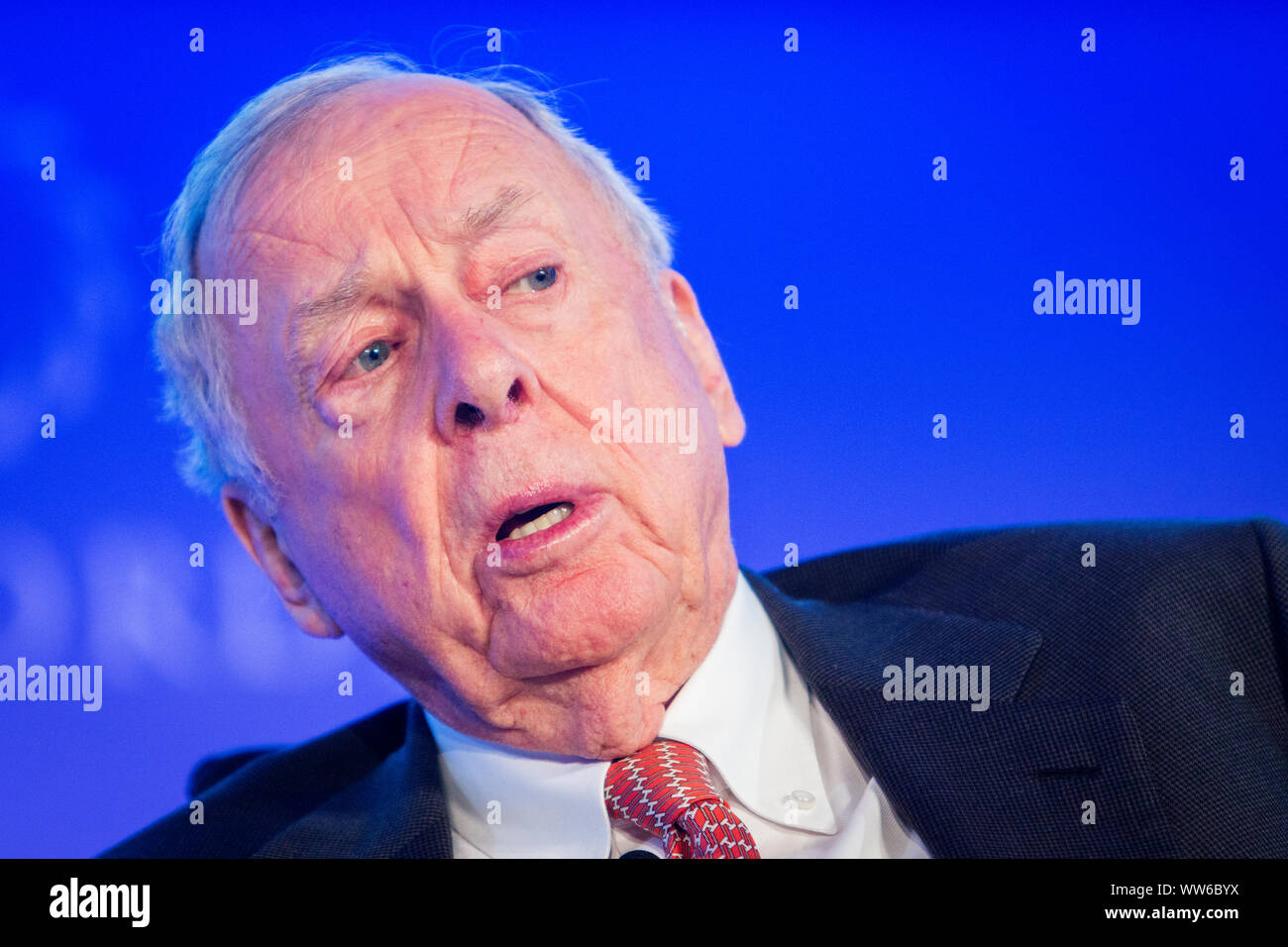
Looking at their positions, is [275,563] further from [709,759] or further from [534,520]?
[709,759]

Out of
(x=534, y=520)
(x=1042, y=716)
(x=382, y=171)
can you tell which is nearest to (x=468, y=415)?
(x=534, y=520)

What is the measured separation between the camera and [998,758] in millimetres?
2115

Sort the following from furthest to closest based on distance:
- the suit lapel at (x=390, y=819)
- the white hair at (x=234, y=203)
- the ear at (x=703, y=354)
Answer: the ear at (x=703, y=354) → the white hair at (x=234, y=203) → the suit lapel at (x=390, y=819)

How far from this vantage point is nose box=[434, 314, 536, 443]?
206cm

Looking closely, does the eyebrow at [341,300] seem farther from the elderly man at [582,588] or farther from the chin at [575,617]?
the chin at [575,617]

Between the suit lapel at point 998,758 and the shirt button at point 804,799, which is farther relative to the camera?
the shirt button at point 804,799

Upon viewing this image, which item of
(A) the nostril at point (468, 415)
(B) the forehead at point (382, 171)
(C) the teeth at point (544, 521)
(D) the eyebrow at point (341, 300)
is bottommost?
(C) the teeth at point (544, 521)

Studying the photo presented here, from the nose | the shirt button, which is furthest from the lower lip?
the shirt button

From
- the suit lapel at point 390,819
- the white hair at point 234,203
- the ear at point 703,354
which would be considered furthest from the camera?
the ear at point 703,354

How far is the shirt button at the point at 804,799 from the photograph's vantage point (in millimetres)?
2213

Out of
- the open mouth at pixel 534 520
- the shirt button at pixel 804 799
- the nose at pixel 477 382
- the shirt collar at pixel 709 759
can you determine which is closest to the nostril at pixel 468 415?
the nose at pixel 477 382
